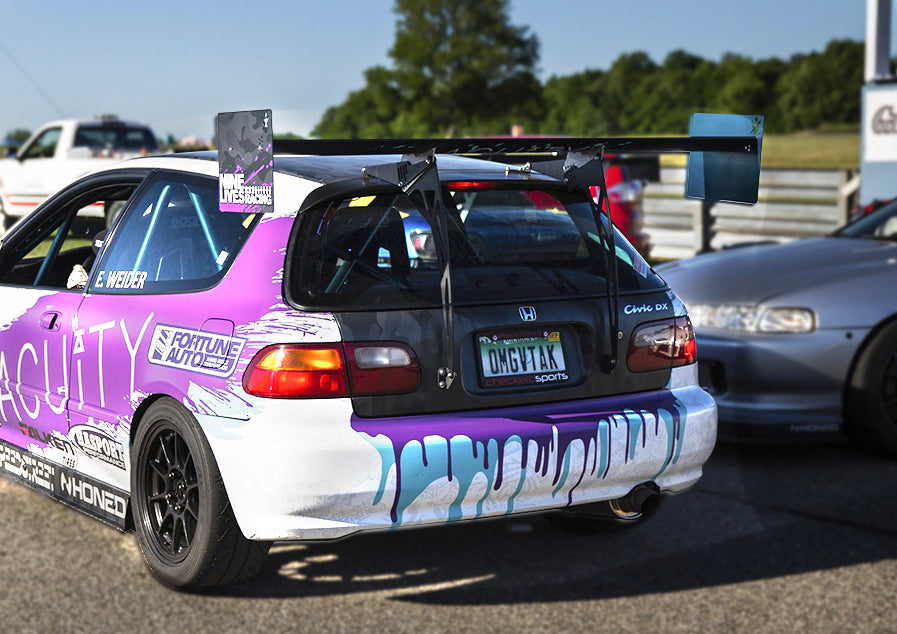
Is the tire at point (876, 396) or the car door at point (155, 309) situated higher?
the car door at point (155, 309)

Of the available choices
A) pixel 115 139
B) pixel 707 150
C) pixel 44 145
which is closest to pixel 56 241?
pixel 707 150

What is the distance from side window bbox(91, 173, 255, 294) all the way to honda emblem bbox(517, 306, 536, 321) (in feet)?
2.92

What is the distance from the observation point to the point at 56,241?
5078 millimetres

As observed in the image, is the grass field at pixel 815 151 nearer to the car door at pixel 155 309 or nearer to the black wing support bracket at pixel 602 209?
the black wing support bracket at pixel 602 209

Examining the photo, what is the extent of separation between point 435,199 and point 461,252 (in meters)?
0.22

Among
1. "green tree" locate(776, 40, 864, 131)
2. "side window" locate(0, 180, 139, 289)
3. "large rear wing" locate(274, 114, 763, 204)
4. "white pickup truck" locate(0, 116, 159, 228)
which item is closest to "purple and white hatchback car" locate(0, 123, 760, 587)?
"large rear wing" locate(274, 114, 763, 204)

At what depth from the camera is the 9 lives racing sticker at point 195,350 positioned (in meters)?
3.64

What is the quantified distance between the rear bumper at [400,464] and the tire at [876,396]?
283cm

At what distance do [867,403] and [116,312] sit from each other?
3831mm

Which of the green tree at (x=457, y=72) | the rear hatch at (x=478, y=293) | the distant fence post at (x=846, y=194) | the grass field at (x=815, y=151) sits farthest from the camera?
the green tree at (x=457, y=72)

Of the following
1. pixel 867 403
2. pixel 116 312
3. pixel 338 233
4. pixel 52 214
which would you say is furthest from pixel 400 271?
pixel 867 403

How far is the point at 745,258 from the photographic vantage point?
7125mm

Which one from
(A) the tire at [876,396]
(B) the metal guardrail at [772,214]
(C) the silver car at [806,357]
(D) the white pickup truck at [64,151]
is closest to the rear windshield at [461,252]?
(C) the silver car at [806,357]

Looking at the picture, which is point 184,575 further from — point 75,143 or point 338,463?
point 75,143
